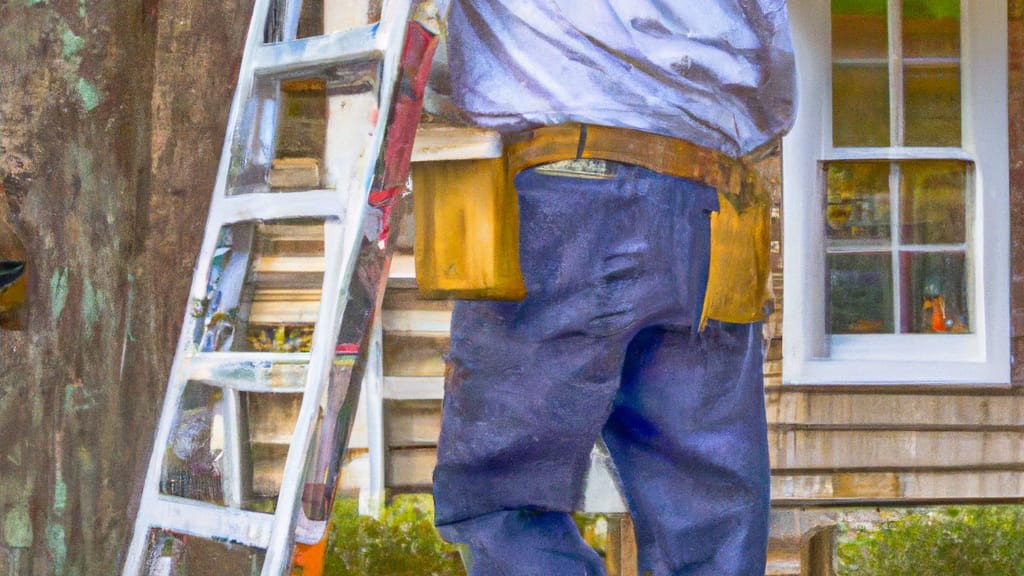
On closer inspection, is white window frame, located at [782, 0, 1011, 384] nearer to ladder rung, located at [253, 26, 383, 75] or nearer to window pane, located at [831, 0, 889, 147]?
window pane, located at [831, 0, 889, 147]

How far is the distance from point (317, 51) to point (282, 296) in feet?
1.43

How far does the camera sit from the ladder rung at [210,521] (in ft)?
5.58

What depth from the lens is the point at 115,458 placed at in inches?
89.9

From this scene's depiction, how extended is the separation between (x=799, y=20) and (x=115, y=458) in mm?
1763

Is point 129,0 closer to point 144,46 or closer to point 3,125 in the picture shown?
point 144,46

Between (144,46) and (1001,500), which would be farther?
(1001,500)

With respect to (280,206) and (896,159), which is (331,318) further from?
(896,159)

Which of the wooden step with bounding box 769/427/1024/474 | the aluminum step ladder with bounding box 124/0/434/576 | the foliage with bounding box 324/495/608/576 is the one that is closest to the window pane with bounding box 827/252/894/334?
the wooden step with bounding box 769/427/1024/474

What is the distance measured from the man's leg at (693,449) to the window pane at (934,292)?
73 cm

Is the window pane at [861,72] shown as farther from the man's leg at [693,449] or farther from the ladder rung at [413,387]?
the ladder rung at [413,387]

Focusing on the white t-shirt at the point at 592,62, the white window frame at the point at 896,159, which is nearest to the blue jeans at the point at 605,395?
the white t-shirt at the point at 592,62

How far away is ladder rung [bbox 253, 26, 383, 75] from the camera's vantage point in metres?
1.70

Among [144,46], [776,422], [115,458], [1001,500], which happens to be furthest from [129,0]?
[1001,500]

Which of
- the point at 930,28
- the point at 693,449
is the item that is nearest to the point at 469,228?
the point at 693,449
